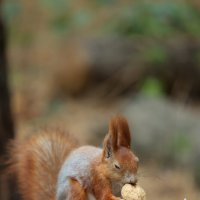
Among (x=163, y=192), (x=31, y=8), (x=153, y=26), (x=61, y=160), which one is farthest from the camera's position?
(x=31, y=8)

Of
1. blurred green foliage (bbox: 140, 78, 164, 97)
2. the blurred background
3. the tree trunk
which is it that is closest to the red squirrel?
the tree trunk

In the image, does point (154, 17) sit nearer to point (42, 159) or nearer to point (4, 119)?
point (4, 119)

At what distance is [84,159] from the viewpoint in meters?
2.96

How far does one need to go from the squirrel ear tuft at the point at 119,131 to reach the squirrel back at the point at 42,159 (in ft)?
2.04

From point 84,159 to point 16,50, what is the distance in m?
8.13

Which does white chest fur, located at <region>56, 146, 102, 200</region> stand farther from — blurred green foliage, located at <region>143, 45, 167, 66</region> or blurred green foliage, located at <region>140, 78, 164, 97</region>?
blurred green foliage, located at <region>143, 45, 167, 66</region>

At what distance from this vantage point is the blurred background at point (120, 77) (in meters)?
6.49

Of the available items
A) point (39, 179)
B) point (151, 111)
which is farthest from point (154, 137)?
point (39, 179)

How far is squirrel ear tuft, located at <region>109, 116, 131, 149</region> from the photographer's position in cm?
277

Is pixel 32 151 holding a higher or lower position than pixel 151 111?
lower

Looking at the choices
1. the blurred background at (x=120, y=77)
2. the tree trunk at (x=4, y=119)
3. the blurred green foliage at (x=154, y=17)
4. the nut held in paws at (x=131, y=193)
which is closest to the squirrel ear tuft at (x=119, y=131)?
the nut held in paws at (x=131, y=193)

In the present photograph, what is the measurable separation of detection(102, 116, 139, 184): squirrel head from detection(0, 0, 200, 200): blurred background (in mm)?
2504

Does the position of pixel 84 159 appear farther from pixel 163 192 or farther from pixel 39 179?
pixel 163 192

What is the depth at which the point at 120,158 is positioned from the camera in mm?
2826
